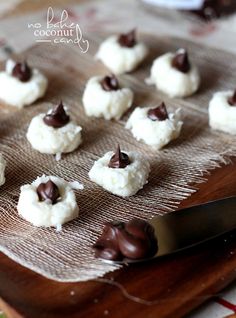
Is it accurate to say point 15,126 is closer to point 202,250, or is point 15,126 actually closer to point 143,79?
point 143,79

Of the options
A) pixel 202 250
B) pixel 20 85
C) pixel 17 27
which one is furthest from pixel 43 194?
pixel 17 27

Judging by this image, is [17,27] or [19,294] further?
[17,27]

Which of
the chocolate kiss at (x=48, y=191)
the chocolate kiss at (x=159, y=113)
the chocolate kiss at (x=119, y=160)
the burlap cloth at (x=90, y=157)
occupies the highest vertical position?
the chocolate kiss at (x=48, y=191)

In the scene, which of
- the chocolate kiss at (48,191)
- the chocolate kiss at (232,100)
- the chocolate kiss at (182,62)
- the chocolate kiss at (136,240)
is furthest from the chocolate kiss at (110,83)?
the chocolate kiss at (136,240)

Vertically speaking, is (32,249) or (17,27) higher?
(32,249)

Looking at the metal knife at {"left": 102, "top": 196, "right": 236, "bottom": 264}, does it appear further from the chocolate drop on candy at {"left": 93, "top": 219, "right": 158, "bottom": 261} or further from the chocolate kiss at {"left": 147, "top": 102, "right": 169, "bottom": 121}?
the chocolate kiss at {"left": 147, "top": 102, "right": 169, "bottom": 121}

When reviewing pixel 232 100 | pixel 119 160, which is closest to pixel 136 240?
pixel 119 160

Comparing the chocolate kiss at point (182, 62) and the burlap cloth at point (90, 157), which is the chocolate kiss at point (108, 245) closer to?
the burlap cloth at point (90, 157)
